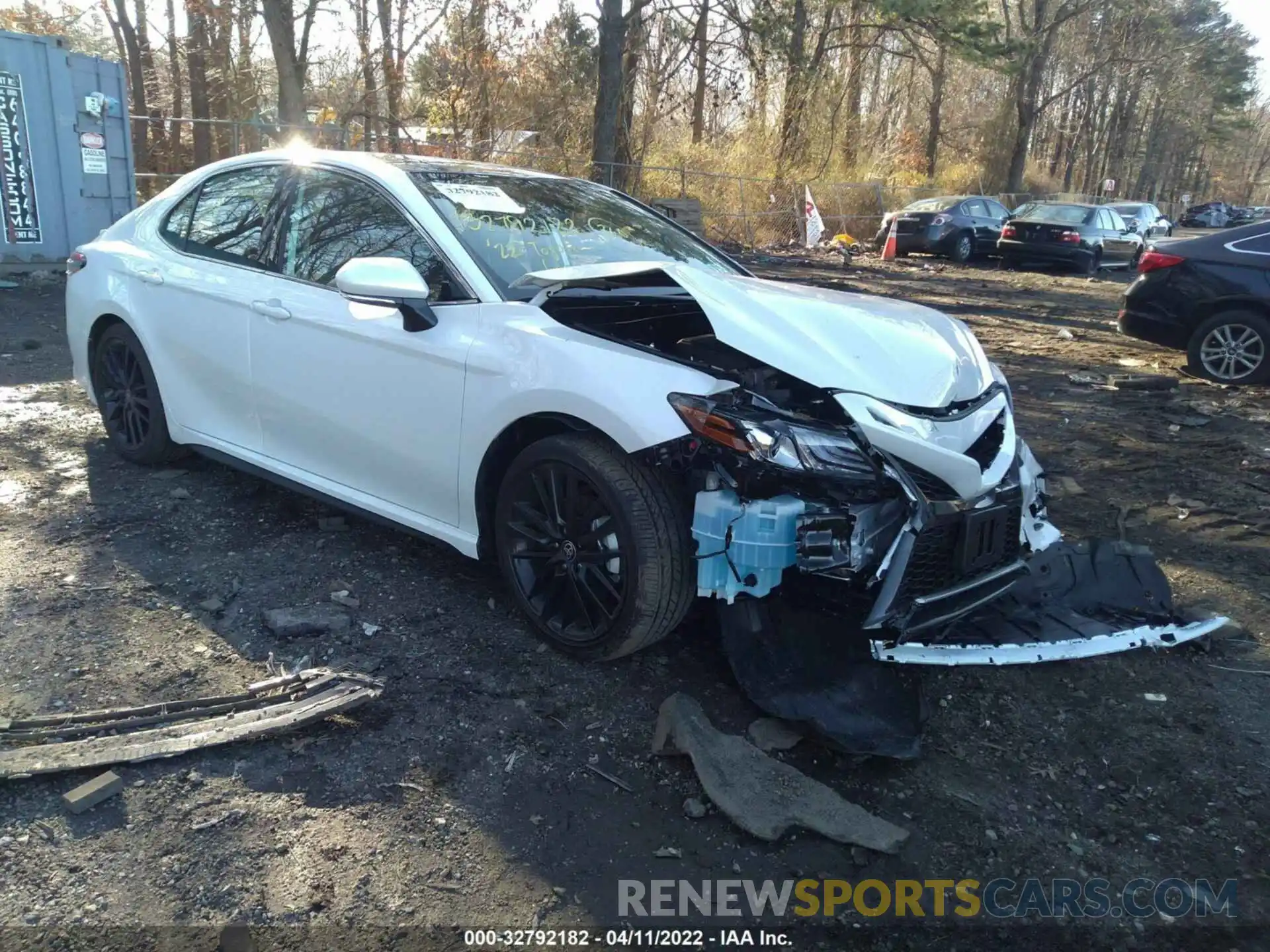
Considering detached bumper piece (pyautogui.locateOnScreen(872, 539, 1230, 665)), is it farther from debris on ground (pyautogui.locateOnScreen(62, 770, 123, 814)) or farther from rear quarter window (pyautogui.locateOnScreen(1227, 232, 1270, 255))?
rear quarter window (pyautogui.locateOnScreen(1227, 232, 1270, 255))

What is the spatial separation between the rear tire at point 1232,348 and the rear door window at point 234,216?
7.79 m

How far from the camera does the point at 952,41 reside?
24.7 m

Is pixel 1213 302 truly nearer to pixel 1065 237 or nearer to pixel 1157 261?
pixel 1157 261

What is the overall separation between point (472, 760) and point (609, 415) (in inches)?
43.8

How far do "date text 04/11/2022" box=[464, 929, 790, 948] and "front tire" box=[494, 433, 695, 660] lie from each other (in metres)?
1.00

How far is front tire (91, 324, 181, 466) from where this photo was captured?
462cm

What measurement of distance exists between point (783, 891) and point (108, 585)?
9.30 ft

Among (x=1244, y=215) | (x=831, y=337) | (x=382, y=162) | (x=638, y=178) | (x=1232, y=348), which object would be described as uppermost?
(x=1244, y=215)

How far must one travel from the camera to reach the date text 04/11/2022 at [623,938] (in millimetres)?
2143

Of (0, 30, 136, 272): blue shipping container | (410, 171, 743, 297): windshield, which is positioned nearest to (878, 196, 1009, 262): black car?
(0, 30, 136, 272): blue shipping container

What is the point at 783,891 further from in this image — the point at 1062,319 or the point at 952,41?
the point at 952,41

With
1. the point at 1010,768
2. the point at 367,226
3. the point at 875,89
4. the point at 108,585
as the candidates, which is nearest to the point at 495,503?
the point at 367,226

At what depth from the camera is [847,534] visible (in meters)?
2.86

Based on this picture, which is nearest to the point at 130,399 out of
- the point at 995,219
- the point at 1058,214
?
the point at 1058,214
